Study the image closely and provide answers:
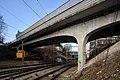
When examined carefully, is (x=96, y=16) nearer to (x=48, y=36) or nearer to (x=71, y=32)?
(x=71, y=32)

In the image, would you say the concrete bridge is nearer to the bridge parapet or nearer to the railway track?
the bridge parapet

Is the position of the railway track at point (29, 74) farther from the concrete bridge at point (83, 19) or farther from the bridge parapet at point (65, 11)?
the bridge parapet at point (65, 11)

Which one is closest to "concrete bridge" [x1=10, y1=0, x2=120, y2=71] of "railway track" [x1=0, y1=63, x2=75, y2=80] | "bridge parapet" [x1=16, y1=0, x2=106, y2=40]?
"bridge parapet" [x1=16, y1=0, x2=106, y2=40]

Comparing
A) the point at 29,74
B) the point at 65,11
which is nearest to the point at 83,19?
the point at 65,11

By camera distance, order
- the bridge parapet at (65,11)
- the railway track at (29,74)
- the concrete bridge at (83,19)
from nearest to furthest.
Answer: the railway track at (29,74), the concrete bridge at (83,19), the bridge parapet at (65,11)

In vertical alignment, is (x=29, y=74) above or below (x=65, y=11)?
below

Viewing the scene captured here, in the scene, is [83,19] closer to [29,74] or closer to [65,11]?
[65,11]

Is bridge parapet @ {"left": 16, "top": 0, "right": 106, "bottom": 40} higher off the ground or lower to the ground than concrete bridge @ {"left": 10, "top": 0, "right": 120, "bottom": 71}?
higher

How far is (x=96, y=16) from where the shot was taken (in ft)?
67.2

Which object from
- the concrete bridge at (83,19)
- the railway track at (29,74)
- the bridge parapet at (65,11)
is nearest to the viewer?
the railway track at (29,74)

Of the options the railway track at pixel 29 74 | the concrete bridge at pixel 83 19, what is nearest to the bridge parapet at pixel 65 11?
the concrete bridge at pixel 83 19

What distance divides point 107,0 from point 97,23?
477cm

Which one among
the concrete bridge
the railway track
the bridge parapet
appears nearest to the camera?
the railway track

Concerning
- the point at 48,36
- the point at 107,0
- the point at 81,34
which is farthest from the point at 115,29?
the point at 48,36
